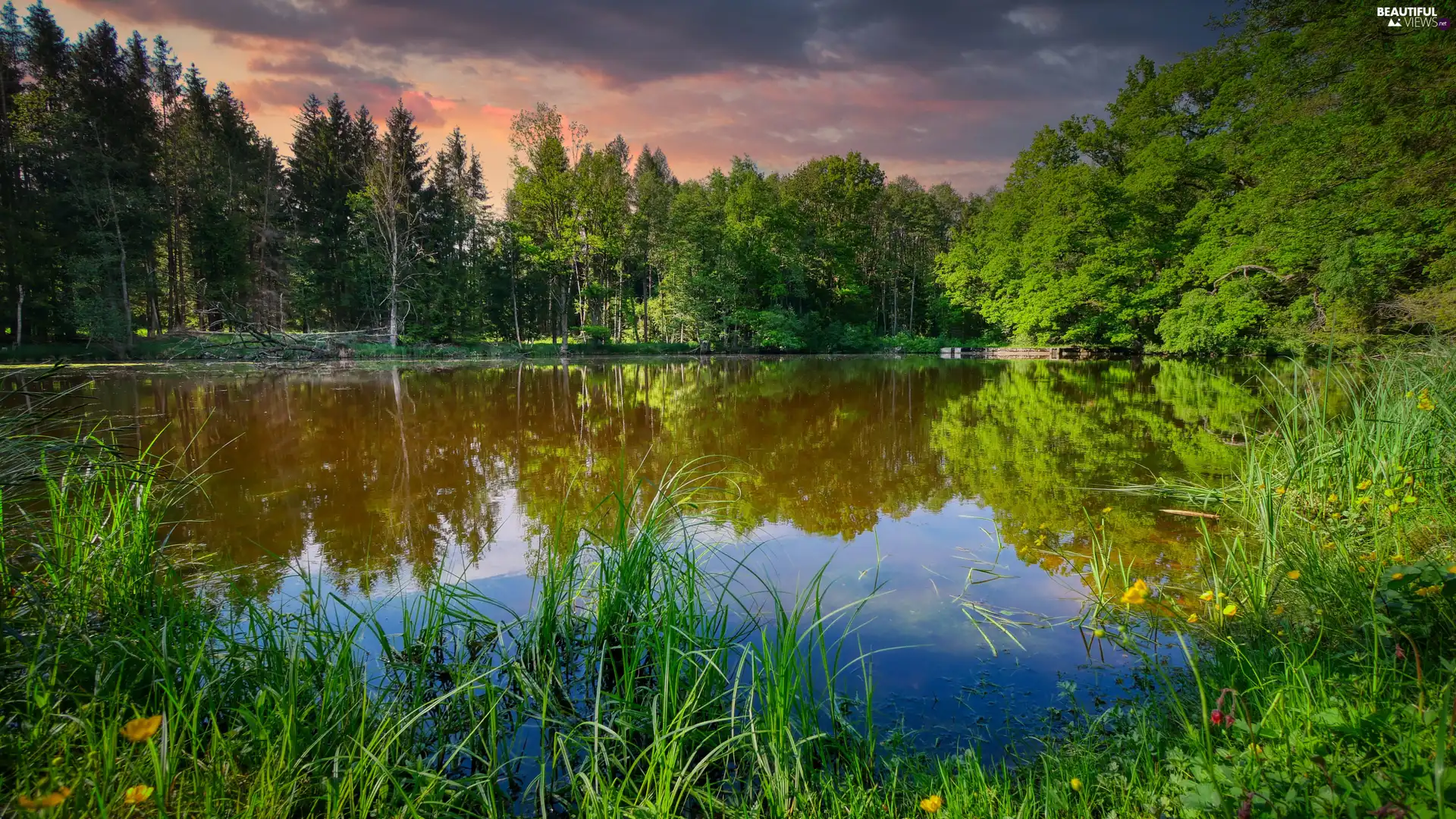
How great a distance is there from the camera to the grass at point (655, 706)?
1394mm

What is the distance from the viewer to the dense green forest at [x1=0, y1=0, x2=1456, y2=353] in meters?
11.2

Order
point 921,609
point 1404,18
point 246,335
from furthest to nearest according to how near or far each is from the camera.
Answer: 1. point 246,335
2. point 1404,18
3. point 921,609

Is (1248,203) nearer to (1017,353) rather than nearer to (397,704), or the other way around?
(1017,353)

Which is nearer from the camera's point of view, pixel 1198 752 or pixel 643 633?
pixel 1198 752

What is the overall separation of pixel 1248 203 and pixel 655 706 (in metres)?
24.3

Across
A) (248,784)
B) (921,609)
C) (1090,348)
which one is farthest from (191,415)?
(1090,348)

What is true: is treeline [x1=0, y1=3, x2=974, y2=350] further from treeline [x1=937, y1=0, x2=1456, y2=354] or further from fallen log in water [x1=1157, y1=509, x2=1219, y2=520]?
fallen log in water [x1=1157, y1=509, x2=1219, y2=520]

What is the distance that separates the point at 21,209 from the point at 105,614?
29.0 meters

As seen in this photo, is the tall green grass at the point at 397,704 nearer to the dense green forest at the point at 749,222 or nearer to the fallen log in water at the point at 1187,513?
the fallen log in water at the point at 1187,513

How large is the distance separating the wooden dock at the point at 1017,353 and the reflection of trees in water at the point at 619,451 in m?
16.8

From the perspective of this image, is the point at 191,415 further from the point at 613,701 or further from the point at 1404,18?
the point at 1404,18

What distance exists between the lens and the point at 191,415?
916 centimetres

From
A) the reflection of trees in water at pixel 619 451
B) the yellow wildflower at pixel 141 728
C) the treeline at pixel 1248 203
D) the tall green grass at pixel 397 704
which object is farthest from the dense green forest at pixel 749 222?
the yellow wildflower at pixel 141 728

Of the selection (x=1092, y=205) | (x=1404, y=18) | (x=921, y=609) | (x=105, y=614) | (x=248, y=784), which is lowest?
(x=921, y=609)
